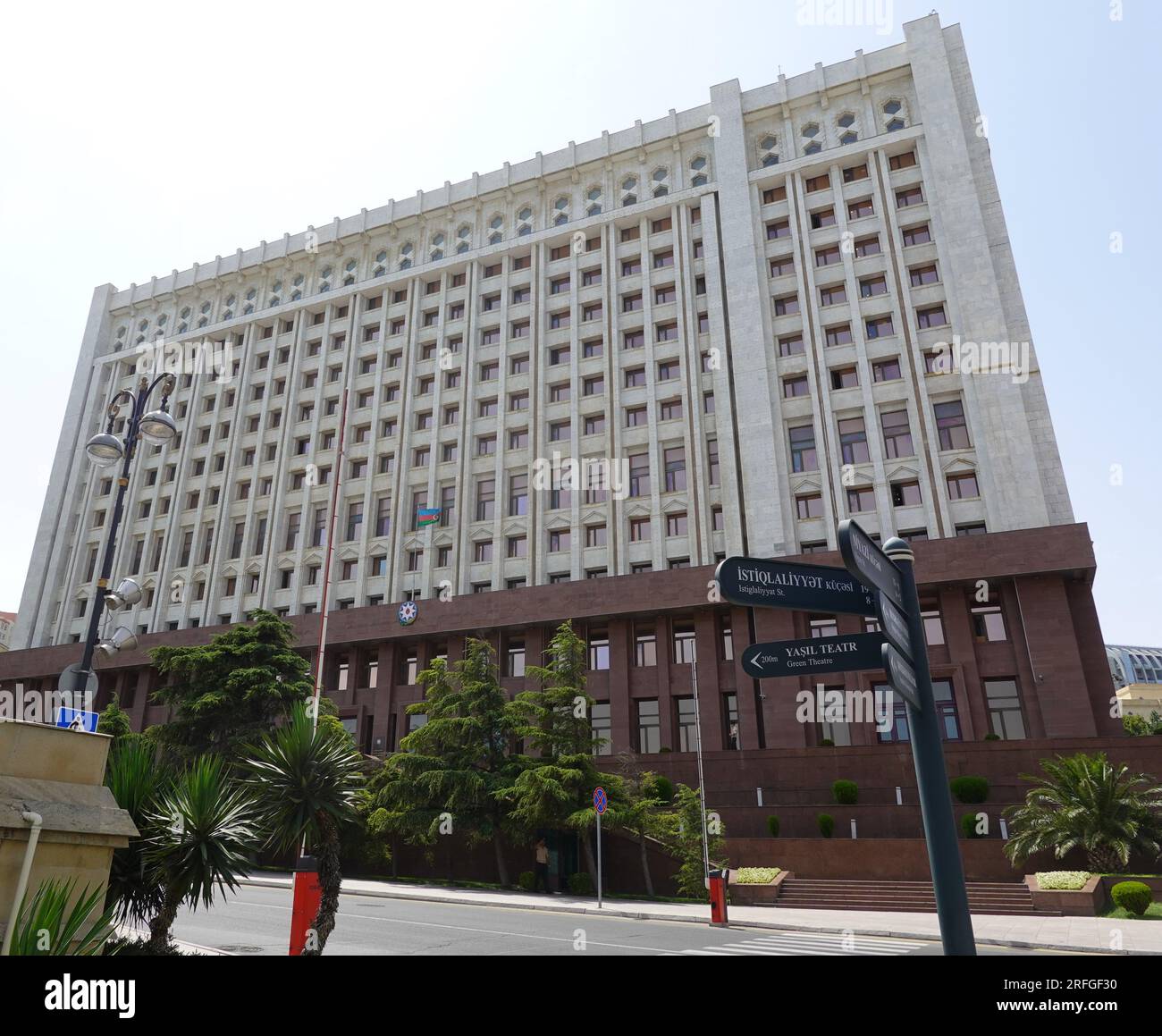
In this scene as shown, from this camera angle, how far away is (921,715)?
17.7 feet

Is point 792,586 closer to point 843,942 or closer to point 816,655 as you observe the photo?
point 816,655

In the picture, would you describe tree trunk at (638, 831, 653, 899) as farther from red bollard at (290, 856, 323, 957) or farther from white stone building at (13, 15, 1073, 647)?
red bollard at (290, 856, 323, 957)

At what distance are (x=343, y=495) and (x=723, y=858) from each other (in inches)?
1312

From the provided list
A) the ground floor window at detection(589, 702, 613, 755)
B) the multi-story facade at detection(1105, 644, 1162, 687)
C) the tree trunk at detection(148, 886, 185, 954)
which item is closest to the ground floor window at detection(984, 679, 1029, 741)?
the ground floor window at detection(589, 702, 613, 755)

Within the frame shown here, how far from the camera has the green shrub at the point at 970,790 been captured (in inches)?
1119

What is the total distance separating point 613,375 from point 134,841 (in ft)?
130

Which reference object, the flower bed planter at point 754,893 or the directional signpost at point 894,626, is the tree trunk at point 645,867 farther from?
the directional signpost at point 894,626

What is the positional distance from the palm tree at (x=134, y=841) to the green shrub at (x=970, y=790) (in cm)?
2688

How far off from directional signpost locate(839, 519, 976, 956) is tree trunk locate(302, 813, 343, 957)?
7830mm

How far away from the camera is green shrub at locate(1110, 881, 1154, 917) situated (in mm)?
19734

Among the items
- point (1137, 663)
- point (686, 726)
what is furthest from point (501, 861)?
point (1137, 663)

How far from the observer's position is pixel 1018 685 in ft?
108
